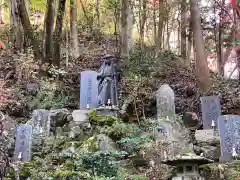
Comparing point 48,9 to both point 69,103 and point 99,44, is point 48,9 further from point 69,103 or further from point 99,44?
point 99,44

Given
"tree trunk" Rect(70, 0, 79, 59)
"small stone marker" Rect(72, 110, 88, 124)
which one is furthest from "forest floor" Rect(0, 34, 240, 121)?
"small stone marker" Rect(72, 110, 88, 124)

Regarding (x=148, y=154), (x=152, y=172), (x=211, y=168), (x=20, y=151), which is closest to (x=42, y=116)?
(x=20, y=151)

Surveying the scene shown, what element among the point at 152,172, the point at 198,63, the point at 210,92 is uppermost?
the point at 198,63

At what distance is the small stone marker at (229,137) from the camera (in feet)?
28.6

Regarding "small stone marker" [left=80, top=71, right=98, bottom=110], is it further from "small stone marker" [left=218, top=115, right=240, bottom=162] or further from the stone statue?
"small stone marker" [left=218, top=115, right=240, bottom=162]

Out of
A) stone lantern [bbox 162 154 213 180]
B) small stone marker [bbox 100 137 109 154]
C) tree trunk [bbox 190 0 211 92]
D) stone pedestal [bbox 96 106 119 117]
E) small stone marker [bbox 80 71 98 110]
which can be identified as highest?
tree trunk [bbox 190 0 211 92]

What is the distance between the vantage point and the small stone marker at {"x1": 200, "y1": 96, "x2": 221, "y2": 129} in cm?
1068

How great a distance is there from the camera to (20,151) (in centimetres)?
927

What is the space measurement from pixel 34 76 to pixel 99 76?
2.65 m

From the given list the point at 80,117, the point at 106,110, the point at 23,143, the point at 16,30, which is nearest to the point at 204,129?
the point at 106,110

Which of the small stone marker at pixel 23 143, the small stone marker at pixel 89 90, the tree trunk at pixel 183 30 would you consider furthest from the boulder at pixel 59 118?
the tree trunk at pixel 183 30

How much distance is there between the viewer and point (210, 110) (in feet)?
35.4

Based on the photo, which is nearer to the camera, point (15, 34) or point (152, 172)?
point (152, 172)

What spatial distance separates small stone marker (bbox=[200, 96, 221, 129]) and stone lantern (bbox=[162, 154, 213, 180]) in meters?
3.96
